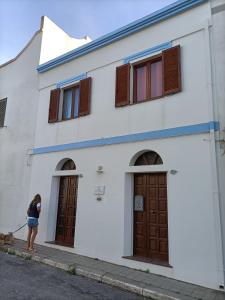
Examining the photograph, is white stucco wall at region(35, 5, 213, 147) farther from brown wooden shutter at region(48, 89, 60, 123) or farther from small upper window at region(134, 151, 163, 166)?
small upper window at region(134, 151, 163, 166)

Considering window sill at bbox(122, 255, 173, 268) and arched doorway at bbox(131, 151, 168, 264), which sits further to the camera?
arched doorway at bbox(131, 151, 168, 264)

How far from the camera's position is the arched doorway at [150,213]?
7.00 metres

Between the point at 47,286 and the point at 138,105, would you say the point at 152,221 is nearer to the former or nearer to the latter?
the point at 47,286

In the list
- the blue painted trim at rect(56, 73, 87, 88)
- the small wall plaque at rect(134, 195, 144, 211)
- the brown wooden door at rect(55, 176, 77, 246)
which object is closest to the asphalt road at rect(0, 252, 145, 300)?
the brown wooden door at rect(55, 176, 77, 246)

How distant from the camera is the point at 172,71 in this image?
731 cm

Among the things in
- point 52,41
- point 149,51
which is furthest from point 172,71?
point 52,41

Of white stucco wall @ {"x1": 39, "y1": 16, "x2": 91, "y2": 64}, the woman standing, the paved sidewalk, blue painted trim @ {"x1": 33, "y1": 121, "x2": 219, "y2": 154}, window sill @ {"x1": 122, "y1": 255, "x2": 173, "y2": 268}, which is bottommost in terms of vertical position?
the paved sidewalk

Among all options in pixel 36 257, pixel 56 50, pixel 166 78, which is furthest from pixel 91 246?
pixel 56 50

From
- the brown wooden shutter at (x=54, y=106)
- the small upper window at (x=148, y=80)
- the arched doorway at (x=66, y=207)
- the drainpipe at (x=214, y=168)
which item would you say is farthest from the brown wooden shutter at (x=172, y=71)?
the brown wooden shutter at (x=54, y=106)

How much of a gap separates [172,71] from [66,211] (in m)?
5.75

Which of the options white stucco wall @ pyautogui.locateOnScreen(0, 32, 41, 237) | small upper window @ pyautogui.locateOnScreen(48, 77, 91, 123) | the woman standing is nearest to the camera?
the woman standing

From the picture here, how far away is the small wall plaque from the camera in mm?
7500

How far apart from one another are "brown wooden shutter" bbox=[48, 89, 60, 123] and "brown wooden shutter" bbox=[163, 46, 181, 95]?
4571mm

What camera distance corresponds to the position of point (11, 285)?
557 centimetres
